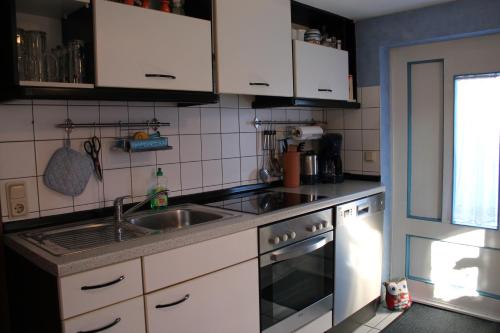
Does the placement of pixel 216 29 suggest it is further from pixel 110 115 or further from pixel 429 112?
pixel 429 112

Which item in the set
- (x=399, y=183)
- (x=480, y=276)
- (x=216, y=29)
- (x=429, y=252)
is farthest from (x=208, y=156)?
(x=480, y=276)

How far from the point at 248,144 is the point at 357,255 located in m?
0.97

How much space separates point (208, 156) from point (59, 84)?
1.04 m

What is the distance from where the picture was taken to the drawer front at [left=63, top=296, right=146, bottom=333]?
133cm

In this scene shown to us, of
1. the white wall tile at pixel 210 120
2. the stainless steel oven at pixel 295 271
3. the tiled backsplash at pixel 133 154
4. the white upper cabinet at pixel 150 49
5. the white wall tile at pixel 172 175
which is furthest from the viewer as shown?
the white wall tile at pixel 210 120

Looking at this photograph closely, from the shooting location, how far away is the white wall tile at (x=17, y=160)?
172 cm

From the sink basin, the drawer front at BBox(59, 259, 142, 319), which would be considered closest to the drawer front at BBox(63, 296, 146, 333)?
the drawer front at BBox(59, 259, 142, 319)

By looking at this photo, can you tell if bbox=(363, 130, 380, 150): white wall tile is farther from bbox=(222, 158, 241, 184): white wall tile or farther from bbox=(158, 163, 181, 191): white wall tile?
bbox=(158, 163, 181, 191): white wall tile

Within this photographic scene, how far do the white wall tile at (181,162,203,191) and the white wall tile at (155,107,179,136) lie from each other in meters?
0.20

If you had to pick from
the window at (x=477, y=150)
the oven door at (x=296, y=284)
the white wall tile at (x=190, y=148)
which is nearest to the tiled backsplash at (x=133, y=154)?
the white wall tile at (x=190, y=148)

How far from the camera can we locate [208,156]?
8.05 feet

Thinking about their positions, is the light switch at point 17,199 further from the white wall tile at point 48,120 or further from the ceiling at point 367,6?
the ceiling at point 367,6

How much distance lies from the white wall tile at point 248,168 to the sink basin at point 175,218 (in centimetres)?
60

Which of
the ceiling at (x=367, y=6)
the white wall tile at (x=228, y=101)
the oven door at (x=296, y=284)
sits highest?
the ceiling at (x=367, y=6)
